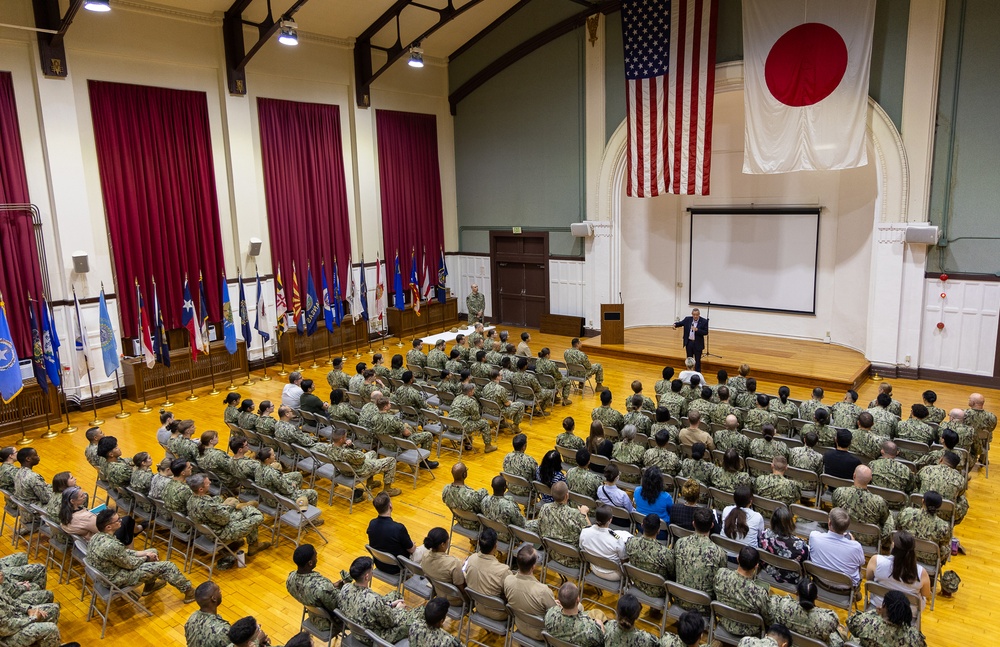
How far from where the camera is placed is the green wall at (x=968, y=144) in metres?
12.6

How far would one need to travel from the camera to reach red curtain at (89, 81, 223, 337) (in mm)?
13938

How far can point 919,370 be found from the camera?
548 inches

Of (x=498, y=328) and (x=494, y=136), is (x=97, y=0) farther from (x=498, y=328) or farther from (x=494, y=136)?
(x=498, y=328)

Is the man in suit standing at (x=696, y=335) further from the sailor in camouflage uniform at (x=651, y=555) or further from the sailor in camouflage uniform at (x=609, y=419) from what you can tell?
the sailor in camouflage uniform at (x=651, y=555)

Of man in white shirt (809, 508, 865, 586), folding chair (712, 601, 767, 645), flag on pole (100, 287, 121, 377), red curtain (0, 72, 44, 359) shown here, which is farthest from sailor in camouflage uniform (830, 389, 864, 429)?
red curtain (0, 72, 44, 359)

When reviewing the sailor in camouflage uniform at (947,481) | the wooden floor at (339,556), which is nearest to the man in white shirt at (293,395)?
the wooden floor at (339,556)

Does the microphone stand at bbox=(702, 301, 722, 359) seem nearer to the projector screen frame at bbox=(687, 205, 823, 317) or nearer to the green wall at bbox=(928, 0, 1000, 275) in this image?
the projector screen frame at bbox=(687, 205, 823, 317)

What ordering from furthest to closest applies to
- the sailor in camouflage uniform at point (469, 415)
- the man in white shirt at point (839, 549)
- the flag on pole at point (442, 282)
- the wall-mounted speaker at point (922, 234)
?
the flag on pole at point (442, 282) < the wall-mounted speaker at point (922, 234) < the sailor in camouflage uniform at point (469, 415) < the man in white shirt at point (839, 549)

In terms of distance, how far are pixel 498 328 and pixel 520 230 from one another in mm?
3047

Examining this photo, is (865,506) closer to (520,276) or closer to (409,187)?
(520,276)

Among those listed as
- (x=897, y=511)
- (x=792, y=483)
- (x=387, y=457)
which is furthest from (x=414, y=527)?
(x=897, y=511)

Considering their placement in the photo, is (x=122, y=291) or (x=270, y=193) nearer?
(x=122, y=291)

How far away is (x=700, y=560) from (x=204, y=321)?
12.6m

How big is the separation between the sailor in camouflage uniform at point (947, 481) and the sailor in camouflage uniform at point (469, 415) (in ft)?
19.5
